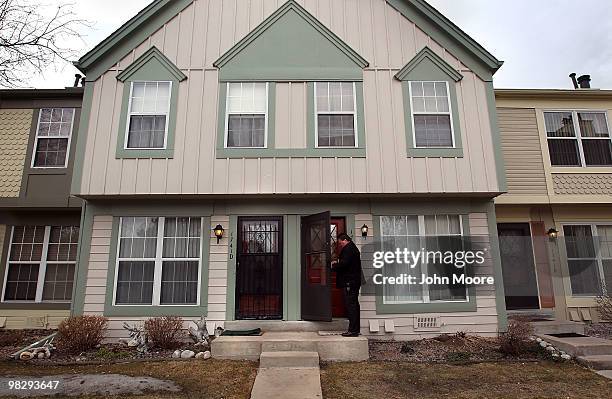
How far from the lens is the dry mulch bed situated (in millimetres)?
6551

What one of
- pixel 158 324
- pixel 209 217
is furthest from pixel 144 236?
pixel 158 324

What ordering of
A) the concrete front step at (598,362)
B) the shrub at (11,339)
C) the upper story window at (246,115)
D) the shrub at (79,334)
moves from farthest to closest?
the upper story window at (246,115), the shrub at (11,339), the shrub at (79,334), the concrete front step at (598,362)

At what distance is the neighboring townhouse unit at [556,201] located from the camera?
389 inches

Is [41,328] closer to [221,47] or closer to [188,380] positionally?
[188,380]

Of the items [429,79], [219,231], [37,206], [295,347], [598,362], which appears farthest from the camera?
[37,206]

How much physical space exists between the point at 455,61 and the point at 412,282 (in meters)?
5.29

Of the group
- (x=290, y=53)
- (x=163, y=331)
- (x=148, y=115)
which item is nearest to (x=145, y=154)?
(x=148, y=115)

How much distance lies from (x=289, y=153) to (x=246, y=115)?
54.4 inches

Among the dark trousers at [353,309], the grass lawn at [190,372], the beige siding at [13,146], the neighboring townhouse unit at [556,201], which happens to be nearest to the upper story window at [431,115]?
the neighboring townhouse unit at [556,201]

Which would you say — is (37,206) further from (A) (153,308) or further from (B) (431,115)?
(B) (431,115)

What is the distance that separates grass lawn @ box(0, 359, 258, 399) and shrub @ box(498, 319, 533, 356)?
15.0ft

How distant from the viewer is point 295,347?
6.36 metres

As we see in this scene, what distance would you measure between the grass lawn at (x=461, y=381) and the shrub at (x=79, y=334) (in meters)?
4.49

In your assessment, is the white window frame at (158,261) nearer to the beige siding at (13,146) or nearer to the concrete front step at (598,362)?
the beige siding at (13,146)
